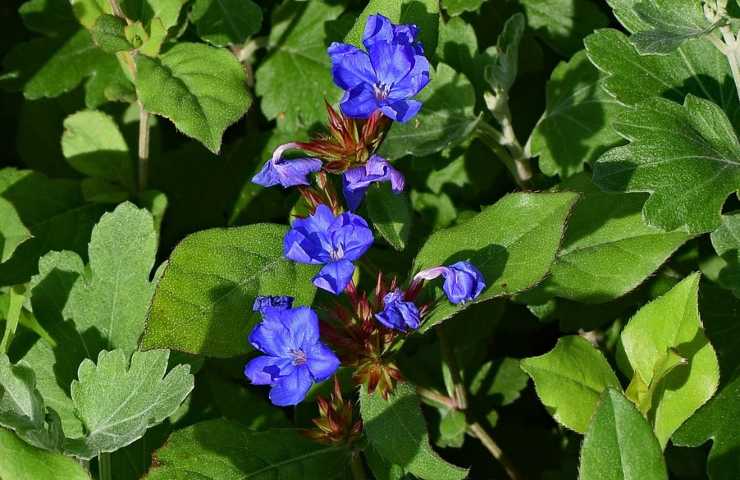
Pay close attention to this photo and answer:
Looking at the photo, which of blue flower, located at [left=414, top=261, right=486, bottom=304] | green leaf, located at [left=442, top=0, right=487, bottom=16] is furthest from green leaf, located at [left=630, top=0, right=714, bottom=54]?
blue flower, located at [left=414, top=261, right=486, bottom=304]

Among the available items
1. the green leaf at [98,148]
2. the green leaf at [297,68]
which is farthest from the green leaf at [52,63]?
the green leaf at [297,68]

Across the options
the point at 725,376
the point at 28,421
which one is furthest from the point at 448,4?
the point at 28,421

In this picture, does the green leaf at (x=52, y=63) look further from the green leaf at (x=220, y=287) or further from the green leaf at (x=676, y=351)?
the green leaf at (x=676, y=351)

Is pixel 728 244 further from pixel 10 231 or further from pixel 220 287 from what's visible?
pixel 10 231

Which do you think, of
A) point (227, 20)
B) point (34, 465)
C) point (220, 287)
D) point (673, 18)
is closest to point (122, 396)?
point (34, 465)

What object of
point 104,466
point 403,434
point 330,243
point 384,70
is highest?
point 384,70

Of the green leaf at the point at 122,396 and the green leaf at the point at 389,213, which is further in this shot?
the green leaf at the point at 389,213
